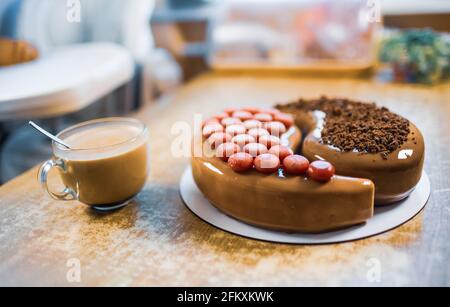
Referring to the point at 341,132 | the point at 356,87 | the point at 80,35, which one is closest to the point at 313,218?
the point at 341,132

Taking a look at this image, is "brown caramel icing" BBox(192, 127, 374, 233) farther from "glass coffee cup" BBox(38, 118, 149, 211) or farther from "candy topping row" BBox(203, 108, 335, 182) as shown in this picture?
"glass coffee cup" BBox(38, 118, 149, 211)

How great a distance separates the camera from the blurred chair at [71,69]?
1171 mm

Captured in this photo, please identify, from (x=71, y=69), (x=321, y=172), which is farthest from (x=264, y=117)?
(x=71, y=69)

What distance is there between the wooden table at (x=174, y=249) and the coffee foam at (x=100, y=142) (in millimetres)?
117

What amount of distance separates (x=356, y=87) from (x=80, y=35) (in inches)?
50.0

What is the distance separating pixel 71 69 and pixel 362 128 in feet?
3.21

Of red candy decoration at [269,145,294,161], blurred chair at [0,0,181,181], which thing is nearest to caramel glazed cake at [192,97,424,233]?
red candy decoration at [269,145,294,161]

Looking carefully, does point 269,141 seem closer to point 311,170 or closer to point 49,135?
point 311,170

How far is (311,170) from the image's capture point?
632mm

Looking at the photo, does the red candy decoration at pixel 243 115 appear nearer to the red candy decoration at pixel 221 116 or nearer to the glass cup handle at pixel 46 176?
Result: the red candy decoration at pixel 221 116

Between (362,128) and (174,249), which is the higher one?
(362,128)

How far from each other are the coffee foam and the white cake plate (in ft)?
0.49

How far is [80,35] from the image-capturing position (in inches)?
76.1

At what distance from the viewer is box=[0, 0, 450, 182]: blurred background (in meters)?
1.31
